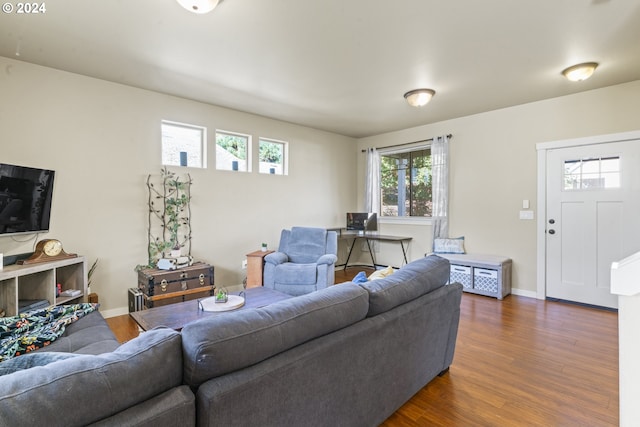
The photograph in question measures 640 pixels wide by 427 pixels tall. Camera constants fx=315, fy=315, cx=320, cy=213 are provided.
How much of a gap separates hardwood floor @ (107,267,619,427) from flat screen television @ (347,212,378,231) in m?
2.40

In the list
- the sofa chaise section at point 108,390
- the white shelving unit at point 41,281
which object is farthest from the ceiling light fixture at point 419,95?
the white shelving unit at point 41,281

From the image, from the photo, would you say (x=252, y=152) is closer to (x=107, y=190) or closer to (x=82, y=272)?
(x=107, y=190)

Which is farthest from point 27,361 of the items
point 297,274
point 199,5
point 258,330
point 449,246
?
point 449,246

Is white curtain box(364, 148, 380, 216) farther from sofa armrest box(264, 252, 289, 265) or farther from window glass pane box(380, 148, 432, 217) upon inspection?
sofa armrest box(264, 252, 289, 265)

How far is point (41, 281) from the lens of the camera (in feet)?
9.16

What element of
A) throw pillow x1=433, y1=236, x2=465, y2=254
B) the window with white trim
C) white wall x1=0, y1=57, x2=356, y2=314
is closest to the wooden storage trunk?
white wall x1=0, y1=57, x2=356, y2=314

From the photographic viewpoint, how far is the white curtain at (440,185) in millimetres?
4871

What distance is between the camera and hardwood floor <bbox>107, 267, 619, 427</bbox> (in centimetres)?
183

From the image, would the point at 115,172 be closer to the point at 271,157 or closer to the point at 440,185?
the point at 271,157

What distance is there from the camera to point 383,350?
1618 millimetres

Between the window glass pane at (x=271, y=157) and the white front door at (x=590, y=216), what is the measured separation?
12.1 feet

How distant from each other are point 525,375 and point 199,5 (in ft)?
11.0

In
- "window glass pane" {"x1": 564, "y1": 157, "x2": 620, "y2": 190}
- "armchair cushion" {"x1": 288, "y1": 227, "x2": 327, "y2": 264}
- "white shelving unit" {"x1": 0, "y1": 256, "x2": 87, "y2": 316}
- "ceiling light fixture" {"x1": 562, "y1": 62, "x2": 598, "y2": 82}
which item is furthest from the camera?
"armchair cushion" {"x1": 288, "y1": 227, "x2": 327, "y2": 264}

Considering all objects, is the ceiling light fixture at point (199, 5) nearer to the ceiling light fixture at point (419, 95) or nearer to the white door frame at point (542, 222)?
the ceiling light fixture at point (419, 95)
